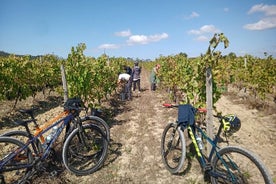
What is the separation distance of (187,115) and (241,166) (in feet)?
4.75

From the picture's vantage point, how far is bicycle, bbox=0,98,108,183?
3584 mm

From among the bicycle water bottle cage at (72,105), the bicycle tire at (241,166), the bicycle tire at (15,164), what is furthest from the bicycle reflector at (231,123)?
the bicycle tire at (15,164)

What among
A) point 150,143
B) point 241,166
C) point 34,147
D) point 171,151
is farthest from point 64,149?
point 241,166

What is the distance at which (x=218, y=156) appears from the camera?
3168 mm

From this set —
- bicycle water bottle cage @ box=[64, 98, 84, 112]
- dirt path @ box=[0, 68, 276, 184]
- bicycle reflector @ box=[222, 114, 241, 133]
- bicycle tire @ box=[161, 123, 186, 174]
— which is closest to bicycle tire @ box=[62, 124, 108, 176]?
dirt path @ box=[0, 68, 276, 184]

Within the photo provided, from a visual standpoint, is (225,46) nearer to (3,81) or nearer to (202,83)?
(202,83)

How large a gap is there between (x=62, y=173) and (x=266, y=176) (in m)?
3.49

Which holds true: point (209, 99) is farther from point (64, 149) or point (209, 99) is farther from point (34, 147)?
point (34, 147)

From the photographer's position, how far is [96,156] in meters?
4.68

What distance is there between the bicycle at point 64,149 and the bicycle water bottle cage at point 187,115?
1629 mm

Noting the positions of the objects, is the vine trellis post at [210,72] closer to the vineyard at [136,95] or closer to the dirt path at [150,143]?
the vineyard at [136,95]

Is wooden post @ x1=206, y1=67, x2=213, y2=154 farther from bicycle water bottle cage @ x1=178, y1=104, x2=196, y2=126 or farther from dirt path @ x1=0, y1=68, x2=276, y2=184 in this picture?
dirt path @ x1=0, y1=68, x2=276, y2=184

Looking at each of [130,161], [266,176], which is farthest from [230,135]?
[266,176]

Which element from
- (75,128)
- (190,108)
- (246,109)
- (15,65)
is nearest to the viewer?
(190,108)
